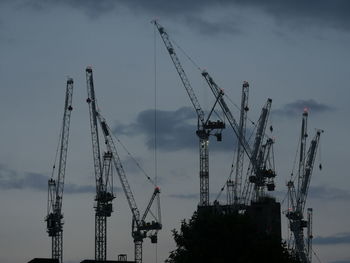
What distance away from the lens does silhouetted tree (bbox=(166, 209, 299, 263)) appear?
138 m

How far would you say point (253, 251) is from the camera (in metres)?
139

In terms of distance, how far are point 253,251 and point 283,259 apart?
4222mm

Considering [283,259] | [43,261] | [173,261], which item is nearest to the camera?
[283,259]

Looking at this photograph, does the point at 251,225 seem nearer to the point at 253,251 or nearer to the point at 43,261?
the point at 253,251

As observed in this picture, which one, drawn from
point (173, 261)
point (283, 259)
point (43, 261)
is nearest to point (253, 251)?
point (283, 259)

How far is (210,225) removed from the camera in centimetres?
14475

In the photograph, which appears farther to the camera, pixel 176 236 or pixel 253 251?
pixel 176 236

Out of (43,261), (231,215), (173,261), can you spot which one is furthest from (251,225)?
(43,261)

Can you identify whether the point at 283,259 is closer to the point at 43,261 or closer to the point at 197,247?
the point at 197,247

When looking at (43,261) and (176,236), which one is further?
(43,261)

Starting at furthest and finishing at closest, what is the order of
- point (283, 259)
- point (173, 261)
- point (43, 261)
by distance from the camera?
1. point (43, 261)
2. point (173, 261)
3. point (283, 259)

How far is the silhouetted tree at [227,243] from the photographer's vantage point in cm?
13800

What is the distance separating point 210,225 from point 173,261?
850 cm

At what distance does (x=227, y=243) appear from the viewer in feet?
468
